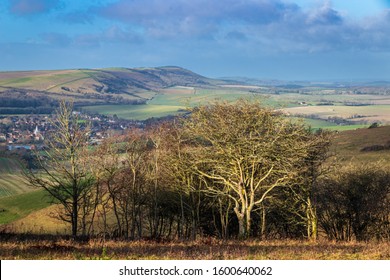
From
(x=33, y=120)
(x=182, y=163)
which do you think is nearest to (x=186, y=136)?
(x=182, y=163)

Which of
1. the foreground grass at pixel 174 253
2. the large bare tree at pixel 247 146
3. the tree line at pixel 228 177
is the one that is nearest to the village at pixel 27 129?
the tree line at pixel 228 177

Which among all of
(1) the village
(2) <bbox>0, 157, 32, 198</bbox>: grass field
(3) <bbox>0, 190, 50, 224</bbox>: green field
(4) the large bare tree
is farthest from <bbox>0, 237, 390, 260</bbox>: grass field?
(1) the village

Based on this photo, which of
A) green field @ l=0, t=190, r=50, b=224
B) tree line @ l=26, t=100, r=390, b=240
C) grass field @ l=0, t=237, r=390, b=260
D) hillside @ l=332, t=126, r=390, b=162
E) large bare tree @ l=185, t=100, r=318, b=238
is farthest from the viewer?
hillside @ l=332, t=126, r=390, b=162

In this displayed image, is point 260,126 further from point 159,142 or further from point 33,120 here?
point 33,120

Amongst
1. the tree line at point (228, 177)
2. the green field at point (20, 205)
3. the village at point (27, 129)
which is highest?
the tree line at point (228, 177)

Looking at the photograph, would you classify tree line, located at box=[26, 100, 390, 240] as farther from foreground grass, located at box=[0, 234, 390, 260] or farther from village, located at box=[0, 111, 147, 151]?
village, located at box=[0, 111, 147, 151]

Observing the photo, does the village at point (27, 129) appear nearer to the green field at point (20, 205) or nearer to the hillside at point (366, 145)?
the green field at point (20, 205)

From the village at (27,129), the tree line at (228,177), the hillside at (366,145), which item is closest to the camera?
the tree line at (228,177)

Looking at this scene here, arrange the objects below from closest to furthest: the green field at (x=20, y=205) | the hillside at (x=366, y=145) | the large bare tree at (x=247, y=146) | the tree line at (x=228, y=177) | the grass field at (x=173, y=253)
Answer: the grass field at (x=173, y=253)
the large bare tree at (x=247, y=146)
the tree line at (x=228, y=177)
the green field at (x=20, y=205)
the hillside at (x=366, y=145)

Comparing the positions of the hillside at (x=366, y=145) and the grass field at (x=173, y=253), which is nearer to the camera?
the grass field at (x=173, y=253)
